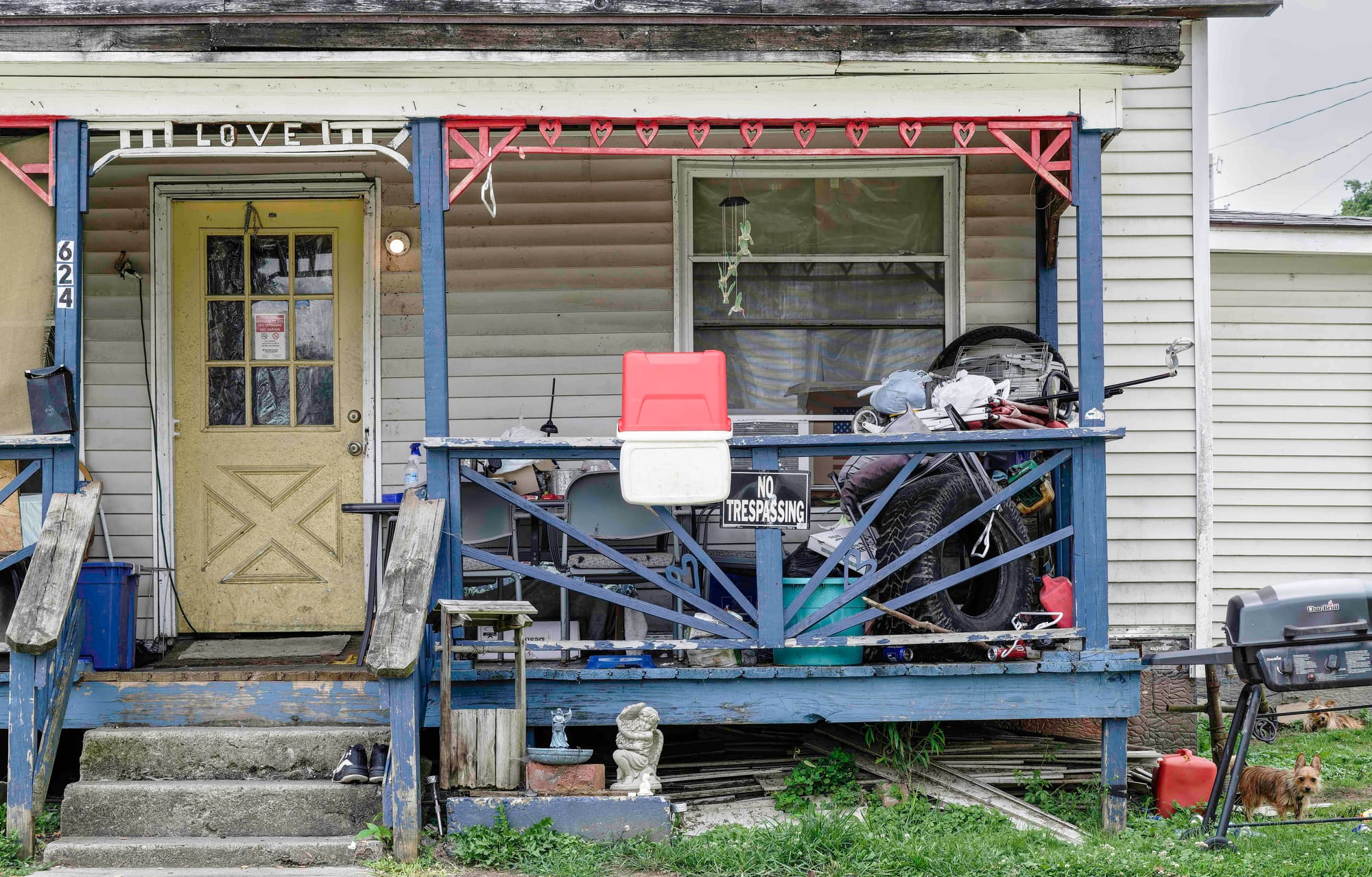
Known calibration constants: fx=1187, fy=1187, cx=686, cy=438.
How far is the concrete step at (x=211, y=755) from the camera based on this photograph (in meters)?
4.77

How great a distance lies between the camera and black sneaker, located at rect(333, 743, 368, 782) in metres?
4.59

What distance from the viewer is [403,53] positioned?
194 inches

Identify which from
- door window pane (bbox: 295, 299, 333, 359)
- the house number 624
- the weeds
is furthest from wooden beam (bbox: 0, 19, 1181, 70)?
the weeds

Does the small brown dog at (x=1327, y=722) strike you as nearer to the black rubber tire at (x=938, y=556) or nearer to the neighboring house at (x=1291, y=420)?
the neighboring house at (x=1291, y=420)

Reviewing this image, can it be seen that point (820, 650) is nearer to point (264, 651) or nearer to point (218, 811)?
point (218, 811)

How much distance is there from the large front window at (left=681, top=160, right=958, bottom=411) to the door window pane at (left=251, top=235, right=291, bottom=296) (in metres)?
2.20

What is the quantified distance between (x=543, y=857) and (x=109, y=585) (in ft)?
8.14

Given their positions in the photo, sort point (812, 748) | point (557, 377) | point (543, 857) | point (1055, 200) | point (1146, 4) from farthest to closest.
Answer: point (557, 377) → point (1055, 200) → point (812, 748) → point (1146, 4) → point (543, 857)

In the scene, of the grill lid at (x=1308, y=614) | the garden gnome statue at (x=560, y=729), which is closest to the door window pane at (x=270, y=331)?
the garden gnome statue at (x=560, y=729)

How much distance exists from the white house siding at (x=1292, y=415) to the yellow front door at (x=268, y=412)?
5.33 metres

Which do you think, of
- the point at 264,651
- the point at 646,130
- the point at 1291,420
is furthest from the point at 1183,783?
the point at 264,651

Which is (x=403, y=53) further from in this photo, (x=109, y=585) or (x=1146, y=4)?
(x=1146, y=4)

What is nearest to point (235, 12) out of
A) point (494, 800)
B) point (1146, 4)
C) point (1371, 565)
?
point (494, 800)

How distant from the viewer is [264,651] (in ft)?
20.0
